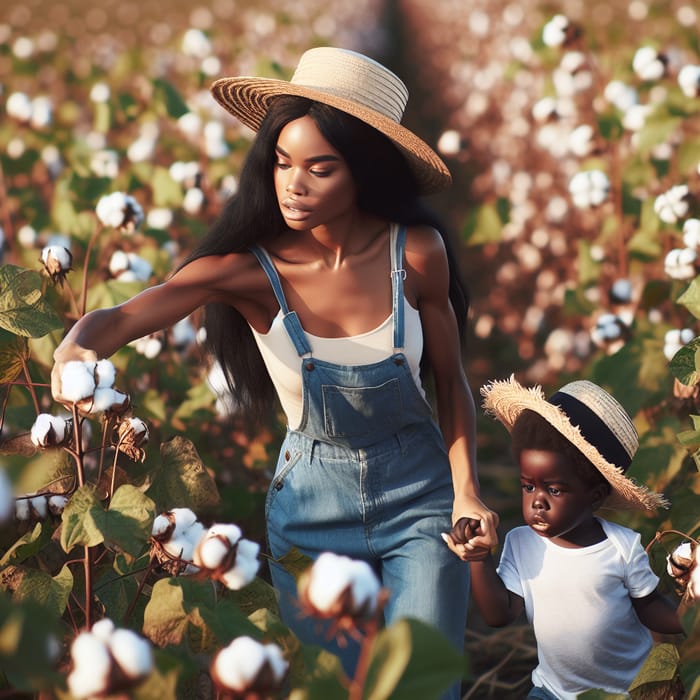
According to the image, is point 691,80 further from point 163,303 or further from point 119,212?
point 163,303

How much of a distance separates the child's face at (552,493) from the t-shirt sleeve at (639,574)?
0.10 m

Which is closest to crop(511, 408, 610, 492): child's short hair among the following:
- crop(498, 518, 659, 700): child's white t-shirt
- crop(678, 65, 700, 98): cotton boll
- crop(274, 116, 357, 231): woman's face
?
crop(498, 518, 659, 700): child's white t-shirt

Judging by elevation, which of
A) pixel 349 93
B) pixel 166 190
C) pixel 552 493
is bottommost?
pixel 166 190

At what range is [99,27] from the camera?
39.3ft

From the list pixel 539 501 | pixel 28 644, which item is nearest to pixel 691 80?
pixel 539 501

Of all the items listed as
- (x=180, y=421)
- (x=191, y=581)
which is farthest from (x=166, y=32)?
(x=191, y=581)

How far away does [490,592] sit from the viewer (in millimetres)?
1938

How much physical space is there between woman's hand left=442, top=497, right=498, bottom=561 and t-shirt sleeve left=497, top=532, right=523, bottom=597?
65 mm

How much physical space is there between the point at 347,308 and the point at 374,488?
1.02 feet

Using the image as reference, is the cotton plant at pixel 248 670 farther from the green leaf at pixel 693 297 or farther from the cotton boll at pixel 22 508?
the green leaf at pixel 693 297

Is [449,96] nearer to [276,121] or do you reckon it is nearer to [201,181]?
[201,181]

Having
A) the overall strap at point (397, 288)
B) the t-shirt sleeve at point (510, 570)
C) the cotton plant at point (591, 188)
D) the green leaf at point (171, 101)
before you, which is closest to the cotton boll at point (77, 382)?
the overall strap at point (397, 288)

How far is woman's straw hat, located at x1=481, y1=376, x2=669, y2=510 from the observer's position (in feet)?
6.26

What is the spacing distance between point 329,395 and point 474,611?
55.4 inches
